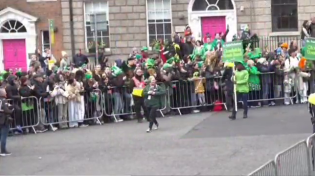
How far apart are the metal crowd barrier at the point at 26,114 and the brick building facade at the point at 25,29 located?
12.4 meters

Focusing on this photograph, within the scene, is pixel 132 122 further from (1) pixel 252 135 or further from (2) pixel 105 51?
(2) pixel 105 51

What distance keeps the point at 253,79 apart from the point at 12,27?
1466 centimetres

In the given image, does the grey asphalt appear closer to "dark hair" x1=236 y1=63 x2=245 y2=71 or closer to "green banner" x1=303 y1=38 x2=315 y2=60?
"dark hair" x1=236 y1=63 x2=245 y2=71

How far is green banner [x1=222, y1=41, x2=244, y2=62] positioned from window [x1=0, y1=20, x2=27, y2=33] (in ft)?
48.4

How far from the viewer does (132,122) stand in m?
22.5

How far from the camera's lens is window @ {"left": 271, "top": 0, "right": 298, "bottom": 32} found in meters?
33.0

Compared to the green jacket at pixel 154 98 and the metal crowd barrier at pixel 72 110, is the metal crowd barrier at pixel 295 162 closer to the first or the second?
the green jacket at pixel 154 98

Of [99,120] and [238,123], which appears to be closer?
[238,123]

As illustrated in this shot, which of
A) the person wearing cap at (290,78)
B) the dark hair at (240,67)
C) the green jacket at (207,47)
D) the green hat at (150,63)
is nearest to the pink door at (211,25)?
the green jacket at (207,47)

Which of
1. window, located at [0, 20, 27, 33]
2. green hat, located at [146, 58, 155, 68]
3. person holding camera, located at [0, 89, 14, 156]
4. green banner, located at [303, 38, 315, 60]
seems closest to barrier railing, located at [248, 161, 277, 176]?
person holding camera, located at [0, 89, 14, 156]

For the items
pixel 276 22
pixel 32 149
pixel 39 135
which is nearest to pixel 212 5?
pixel 276 22

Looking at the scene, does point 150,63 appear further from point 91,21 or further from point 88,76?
point 91,21

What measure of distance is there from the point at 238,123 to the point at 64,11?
1552cm

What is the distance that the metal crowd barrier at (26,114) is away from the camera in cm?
2134
